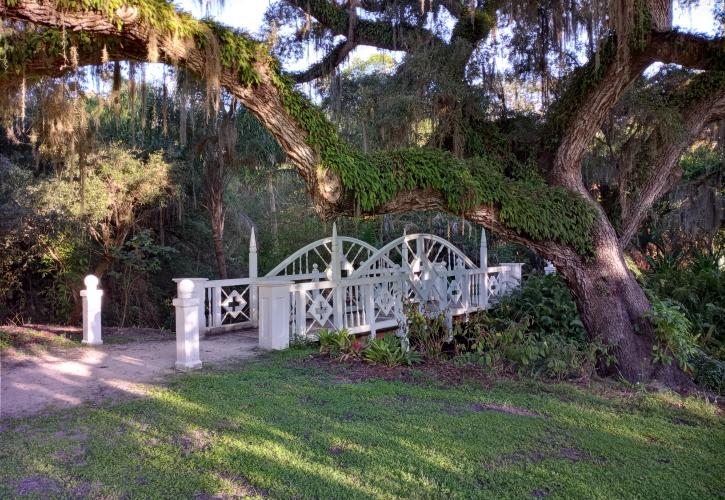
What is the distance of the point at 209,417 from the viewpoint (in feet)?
15.1

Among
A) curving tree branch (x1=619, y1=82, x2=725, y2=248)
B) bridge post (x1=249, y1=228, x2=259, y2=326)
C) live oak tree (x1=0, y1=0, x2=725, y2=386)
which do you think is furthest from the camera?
bridge post (x1=249, y1=228, x2=259, y2=326)

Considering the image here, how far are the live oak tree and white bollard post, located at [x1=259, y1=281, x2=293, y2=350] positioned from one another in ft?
6.73

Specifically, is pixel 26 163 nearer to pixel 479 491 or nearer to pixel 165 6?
pixel 165 6

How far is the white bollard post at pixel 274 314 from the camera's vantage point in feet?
25.6

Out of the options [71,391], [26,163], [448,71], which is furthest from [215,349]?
[26,163]

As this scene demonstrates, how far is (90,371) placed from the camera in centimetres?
651

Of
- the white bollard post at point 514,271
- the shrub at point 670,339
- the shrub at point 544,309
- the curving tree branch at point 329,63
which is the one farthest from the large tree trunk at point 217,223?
the shrub at point 670,339

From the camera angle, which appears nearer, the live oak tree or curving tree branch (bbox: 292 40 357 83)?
the live oak tree

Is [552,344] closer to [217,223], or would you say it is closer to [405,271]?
[405,271]

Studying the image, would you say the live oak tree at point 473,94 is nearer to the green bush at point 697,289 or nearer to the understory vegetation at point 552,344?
the understory vegetation at point 552,344

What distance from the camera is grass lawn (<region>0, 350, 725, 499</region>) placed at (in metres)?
3.36

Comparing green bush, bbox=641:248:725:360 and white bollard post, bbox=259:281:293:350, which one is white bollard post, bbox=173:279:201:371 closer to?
white bollard post, bbox=259:281:293:350

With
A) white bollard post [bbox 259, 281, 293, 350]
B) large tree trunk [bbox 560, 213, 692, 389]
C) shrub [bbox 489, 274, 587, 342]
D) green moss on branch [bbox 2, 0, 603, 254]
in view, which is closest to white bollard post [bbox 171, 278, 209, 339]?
white bollard post [bbox 259, 281, 293, 350]

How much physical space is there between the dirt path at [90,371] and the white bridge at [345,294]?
615 mm
